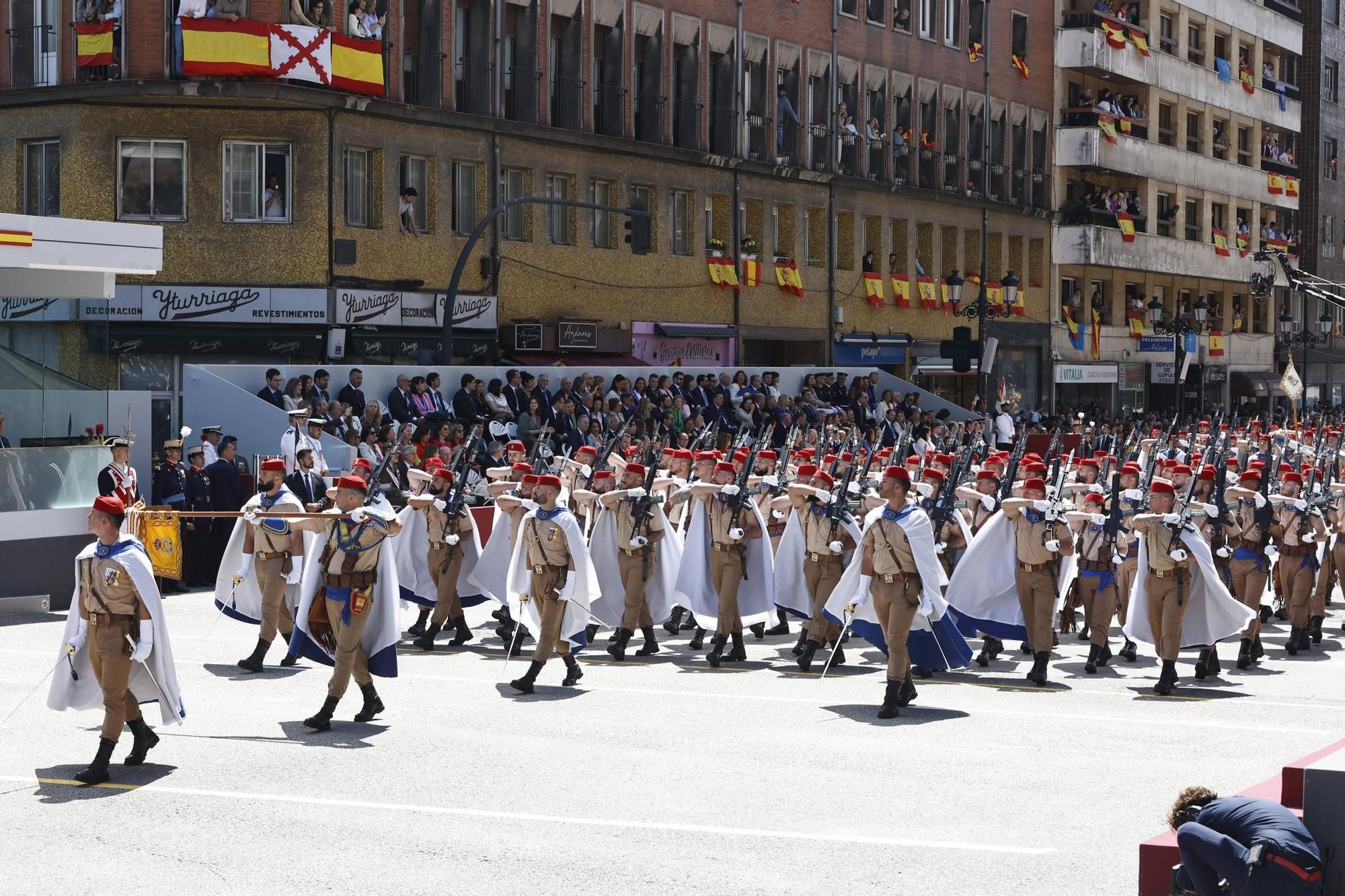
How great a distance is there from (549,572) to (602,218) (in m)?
26.4

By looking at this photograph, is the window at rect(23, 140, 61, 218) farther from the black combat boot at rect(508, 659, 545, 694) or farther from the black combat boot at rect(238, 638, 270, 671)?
the black combat boot at rect(508, 659, 545, 694)

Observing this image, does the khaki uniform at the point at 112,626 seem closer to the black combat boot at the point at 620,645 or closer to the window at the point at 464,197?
the black combat boot at the point at 620,645

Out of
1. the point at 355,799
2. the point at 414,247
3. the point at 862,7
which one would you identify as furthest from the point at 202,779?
the point at 862,7

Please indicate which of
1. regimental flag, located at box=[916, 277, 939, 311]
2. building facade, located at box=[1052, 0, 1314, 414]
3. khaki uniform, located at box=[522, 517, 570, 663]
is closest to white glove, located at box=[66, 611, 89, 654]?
khaki uniform, located at box=[522, 517, 570, 663]

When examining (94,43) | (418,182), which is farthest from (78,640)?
(418,182)

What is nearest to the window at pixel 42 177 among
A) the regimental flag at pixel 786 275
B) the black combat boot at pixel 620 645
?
the regimental flag at pixel 786 275

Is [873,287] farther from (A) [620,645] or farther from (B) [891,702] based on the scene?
(B) [891,702]

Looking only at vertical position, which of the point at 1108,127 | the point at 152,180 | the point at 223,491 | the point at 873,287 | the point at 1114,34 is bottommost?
the point at 223,491

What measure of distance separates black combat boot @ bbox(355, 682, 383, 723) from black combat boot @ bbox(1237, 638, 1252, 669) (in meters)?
8.26

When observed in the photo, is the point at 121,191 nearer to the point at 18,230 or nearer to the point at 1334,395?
the point at 18,230

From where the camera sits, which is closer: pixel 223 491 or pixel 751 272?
pixel 223 491

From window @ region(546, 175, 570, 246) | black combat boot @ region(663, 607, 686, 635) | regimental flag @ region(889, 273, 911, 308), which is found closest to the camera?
black combat boot @ region(663, 607, 686, 635)

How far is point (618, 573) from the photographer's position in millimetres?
18812

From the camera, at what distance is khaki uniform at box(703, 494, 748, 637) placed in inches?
714
